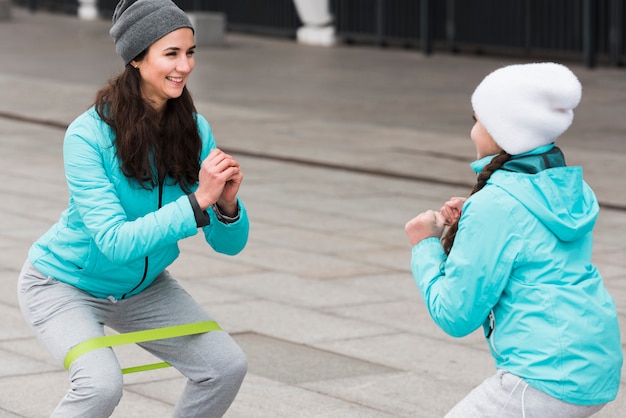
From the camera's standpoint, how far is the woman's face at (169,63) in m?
4.11

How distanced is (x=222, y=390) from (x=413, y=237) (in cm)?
91

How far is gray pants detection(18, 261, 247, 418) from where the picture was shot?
3.95m

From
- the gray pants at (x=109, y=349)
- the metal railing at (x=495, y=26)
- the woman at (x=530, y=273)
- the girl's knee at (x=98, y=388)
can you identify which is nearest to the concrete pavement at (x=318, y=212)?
the metal railing at (x=495, y=26)

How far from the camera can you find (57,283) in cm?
424

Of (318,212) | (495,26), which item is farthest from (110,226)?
(495,26)

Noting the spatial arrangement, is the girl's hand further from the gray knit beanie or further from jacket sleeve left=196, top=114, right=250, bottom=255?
the gray knit beanie

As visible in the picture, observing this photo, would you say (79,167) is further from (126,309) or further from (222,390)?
(222,390)

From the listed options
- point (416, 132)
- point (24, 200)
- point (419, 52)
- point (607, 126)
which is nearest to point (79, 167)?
point (24, 200)

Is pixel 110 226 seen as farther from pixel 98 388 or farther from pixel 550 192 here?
pixel 550 192

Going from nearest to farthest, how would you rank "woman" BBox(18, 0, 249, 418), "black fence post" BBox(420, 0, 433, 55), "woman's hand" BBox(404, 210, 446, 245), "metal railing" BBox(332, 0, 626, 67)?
"woman's hand" BBox(404, 210, 446, 245), "woman" BBox(18, 0, 249, 418), "metal railing" BBox(332, 0, 626, 67), "black fence post" BBox(420, 0, 433, 55)

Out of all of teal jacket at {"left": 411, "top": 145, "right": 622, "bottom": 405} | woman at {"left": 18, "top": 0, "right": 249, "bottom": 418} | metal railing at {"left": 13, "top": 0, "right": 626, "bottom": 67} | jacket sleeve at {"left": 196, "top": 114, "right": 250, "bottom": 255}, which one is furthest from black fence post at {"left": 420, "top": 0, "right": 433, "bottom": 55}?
teal jacket at {"left": 411, "top": 145, "right": 622, "bottom": 405}

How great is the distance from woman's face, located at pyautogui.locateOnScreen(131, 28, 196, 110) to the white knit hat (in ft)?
3.43

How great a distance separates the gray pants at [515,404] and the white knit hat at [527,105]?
0.61m

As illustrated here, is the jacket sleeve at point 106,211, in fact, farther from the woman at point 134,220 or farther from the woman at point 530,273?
the woman at point 530,273
